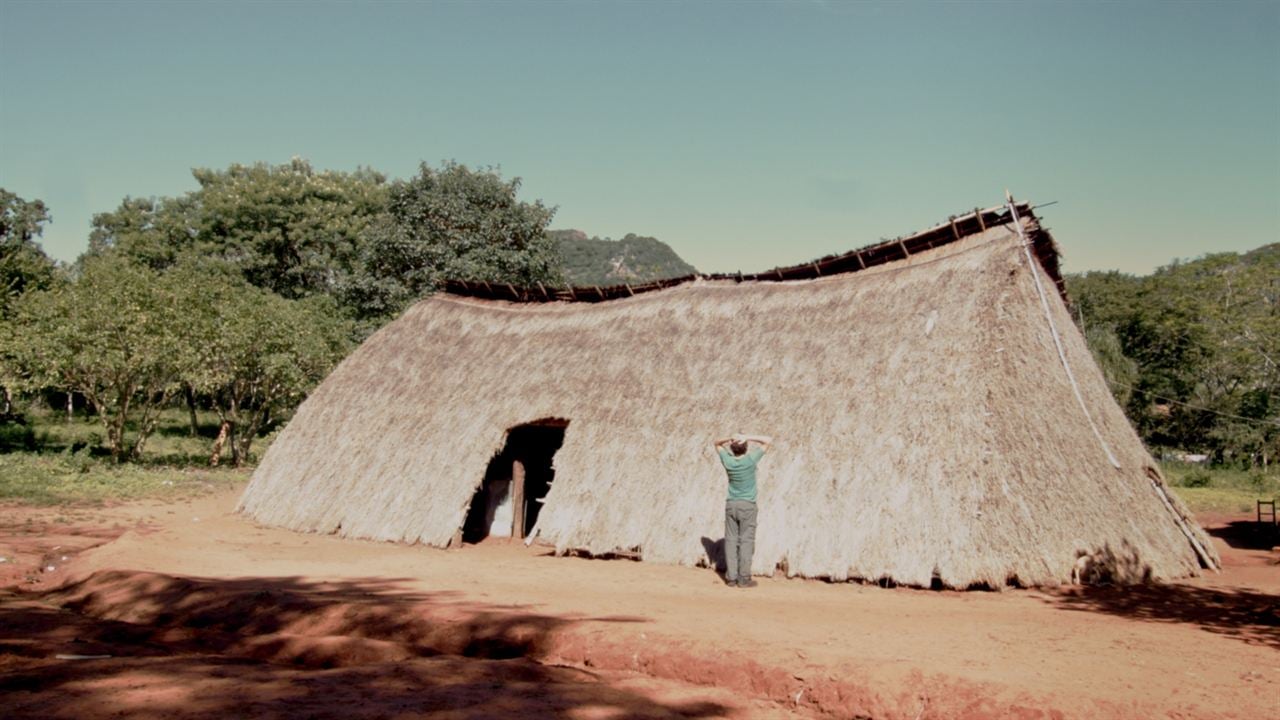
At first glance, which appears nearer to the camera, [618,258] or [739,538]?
[739,538]

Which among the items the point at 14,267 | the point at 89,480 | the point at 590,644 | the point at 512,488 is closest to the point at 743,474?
the point at 590,644

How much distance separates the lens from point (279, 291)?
36750 millimetres

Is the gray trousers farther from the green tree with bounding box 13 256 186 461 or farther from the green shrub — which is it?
the green shrub

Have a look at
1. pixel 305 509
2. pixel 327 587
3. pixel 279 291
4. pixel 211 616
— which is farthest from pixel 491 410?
pixel 279 291

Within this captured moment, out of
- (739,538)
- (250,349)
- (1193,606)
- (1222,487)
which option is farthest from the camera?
(1222,487)

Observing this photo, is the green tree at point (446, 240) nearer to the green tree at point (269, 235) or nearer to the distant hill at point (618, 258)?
the green tree at point (269, 235)

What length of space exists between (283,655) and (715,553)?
17.6 feet

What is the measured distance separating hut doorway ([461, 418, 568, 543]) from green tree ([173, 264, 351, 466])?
9.83 meters

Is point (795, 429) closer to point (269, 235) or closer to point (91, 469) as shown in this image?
point (91, 469)

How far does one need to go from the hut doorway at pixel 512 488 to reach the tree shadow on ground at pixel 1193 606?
26.7 ft

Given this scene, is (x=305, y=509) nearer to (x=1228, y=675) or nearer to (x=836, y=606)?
(x=836, y=606)

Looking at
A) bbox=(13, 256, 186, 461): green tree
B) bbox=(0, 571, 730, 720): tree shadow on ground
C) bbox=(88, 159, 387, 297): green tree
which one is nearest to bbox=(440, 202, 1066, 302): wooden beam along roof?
bbox=(0, 571, 730, 720): tree shadow on ground

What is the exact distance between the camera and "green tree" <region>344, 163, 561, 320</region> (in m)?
26.8

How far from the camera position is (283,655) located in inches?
A: 261
